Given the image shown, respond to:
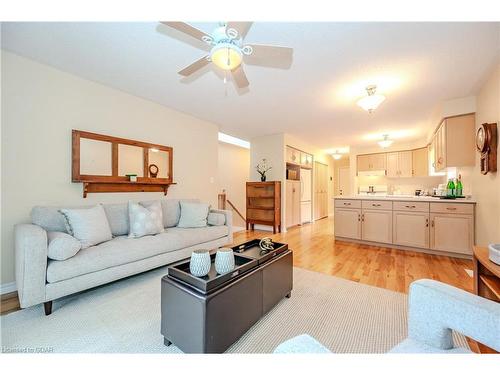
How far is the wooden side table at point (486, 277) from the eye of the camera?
1238mm

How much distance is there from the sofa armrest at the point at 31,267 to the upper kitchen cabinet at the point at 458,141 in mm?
4980

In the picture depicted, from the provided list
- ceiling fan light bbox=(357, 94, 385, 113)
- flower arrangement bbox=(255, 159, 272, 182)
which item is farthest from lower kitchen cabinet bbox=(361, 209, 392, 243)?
flower arrangement bbox=(255, 159, 272, 182)

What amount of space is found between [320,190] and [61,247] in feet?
22.9

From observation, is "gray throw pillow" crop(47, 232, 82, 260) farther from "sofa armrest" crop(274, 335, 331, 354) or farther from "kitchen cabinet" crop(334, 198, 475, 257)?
"kitchen cabinet" crop(334, 198, 475, 257)

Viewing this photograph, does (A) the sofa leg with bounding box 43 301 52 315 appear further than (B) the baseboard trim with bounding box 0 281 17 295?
No

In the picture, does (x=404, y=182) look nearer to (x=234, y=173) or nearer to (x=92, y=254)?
(x=234, y=173)

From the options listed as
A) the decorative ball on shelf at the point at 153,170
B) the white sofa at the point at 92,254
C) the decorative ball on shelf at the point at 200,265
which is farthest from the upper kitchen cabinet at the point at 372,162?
the decorative ball on shelf at the point at 200,265

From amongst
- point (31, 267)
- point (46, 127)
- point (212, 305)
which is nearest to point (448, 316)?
point (212, 305)

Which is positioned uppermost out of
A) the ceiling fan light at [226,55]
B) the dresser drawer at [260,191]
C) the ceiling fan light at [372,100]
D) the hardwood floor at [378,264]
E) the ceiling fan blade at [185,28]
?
the ceiling fan light at [372,100]

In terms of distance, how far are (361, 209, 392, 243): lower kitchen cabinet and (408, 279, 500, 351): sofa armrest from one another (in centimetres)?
313

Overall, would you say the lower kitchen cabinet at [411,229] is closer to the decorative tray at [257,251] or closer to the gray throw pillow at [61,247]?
the decorative tray at [257,251]

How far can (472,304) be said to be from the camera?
0.82 metres

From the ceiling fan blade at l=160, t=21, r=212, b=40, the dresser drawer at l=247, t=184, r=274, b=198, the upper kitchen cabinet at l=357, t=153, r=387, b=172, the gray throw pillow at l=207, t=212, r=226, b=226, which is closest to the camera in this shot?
the ceiling fan blade at l=160, t=21, r=212, b=40

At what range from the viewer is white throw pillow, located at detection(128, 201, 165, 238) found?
8.13ft
